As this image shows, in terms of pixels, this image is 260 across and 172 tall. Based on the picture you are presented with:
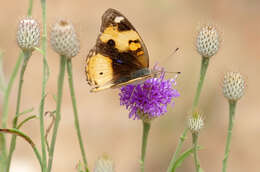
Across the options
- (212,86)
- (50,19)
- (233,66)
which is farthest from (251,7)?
(50,19)

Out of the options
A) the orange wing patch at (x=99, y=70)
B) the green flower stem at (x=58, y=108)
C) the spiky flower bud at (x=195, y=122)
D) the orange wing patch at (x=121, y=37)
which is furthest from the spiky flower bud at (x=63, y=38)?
the spiky flower bud at (x=195, y=122)

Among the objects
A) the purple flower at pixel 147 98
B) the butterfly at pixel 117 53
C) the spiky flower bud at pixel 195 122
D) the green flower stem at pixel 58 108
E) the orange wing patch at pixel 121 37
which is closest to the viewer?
the green flower stem at pixel 58 108

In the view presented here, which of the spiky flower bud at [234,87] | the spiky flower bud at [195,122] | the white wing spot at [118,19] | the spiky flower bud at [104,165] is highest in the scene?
the white wing spot at [118,19]

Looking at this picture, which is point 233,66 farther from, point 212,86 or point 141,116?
point 141,116

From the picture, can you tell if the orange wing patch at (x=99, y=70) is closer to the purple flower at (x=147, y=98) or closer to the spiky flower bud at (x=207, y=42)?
the purple flower at (x=147, y=98)

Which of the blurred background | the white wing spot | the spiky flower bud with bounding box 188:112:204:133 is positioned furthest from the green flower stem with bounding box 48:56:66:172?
the blurred background

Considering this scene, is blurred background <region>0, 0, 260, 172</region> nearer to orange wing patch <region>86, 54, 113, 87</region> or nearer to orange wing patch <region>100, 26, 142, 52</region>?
orange wing patch <region>100, 26, 142, 52</region>
